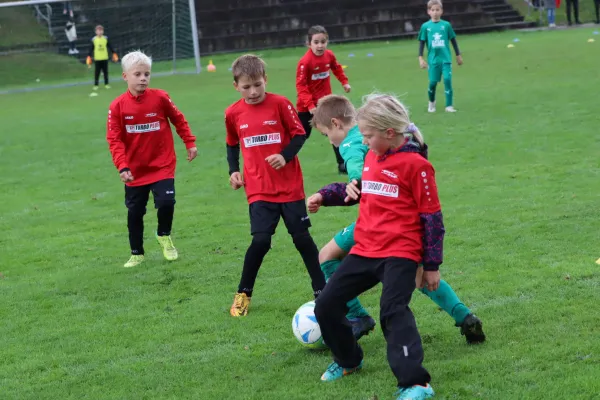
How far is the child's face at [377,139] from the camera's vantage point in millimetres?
4363

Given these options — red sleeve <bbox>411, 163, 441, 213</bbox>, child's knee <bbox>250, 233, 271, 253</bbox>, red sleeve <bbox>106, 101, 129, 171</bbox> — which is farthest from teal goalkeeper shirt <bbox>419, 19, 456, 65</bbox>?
red sleeve <bbox>411, 163, 441, 213</bbox>

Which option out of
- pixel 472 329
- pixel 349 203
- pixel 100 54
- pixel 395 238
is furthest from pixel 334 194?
pixel 100 54

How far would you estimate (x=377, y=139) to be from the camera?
4.38 meters

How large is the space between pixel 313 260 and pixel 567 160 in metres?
5.56

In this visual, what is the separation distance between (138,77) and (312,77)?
16.4 ft

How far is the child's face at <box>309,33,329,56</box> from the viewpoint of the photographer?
463 inches

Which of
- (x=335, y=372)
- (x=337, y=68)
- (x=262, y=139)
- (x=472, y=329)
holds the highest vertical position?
(x=337, y=68)

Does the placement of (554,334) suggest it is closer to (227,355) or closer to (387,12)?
(227,355)

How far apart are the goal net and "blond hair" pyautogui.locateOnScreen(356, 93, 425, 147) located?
22563 mm

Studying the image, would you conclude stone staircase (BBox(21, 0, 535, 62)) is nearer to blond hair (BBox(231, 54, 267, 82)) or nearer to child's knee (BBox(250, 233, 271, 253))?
blond hair (BBox(231, 54, 267, 82))

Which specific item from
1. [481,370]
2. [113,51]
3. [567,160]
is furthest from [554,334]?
[113,51]

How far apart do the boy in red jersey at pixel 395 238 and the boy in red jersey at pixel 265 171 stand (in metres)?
1.48

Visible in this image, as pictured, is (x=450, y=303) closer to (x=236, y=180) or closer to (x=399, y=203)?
(x=399, y=203)

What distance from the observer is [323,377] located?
470 cm
